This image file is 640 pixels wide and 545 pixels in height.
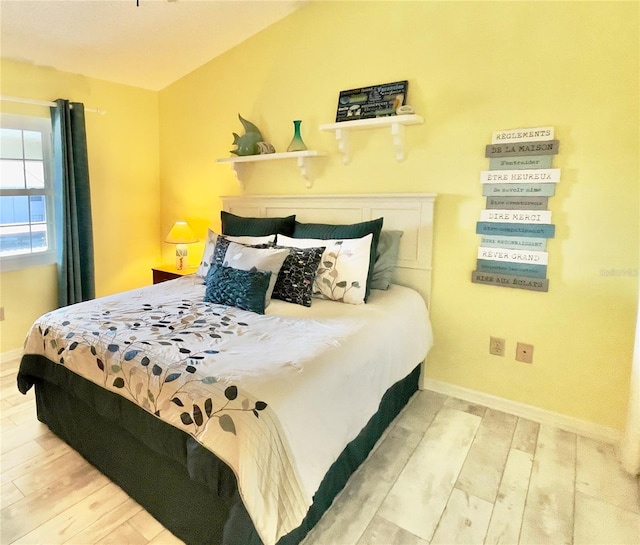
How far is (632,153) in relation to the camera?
1947 mm

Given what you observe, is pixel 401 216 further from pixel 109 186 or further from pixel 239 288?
pixel 109 186

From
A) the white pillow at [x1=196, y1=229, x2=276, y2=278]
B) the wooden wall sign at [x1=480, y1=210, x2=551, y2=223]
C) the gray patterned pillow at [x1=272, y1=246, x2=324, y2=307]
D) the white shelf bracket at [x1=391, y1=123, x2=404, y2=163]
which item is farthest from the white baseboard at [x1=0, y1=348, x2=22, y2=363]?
the wooden wall sign at [x1=480, y1=210, x2=551, y2=223]

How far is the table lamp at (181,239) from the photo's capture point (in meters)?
3.43

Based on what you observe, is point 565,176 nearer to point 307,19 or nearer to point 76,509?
point 307,19

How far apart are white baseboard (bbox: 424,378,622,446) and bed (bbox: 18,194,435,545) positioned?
20 cm

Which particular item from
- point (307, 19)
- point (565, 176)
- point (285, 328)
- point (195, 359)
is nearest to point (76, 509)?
point (195, 359)

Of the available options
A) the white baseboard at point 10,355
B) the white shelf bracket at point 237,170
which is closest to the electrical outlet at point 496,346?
the white shelf bracket at point 237,170

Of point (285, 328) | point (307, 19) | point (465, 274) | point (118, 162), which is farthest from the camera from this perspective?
point (118, 162)

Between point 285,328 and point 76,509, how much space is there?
3.55 ft

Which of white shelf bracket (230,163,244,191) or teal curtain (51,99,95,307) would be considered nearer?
teal curtain (51,99,95,307)

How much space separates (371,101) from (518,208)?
1119mm

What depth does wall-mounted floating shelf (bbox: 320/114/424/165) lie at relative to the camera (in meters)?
2.40

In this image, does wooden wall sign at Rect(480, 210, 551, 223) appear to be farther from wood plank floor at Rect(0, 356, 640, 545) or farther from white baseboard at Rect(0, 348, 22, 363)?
white baseboard at Rect(0, 348, 22, 363)

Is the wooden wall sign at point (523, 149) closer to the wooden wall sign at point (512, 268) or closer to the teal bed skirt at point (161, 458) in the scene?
A: the wooden wall sign at point (512, 268)
